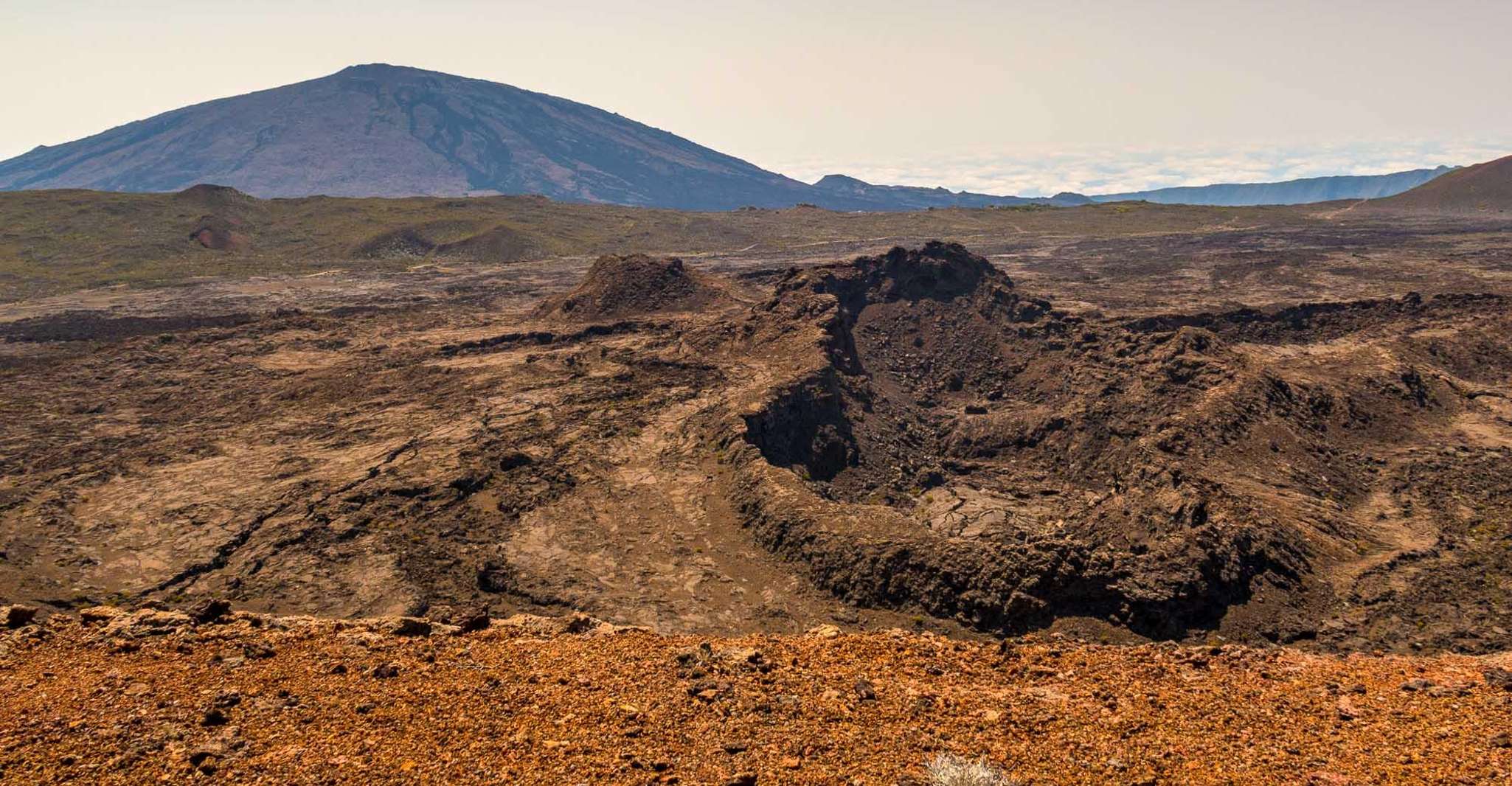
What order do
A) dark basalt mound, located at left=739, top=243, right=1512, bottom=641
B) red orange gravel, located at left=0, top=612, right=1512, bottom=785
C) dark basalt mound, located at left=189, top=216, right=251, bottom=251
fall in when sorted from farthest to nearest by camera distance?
1. dark basalt mound, located at left=189, top=216, right=251, bottom=251
2. dark basalt mound, located at left=739, top=243, right=1512, bottom=641
3. red orange gravel, located at left=0, top=612, right=1512, bottom=785

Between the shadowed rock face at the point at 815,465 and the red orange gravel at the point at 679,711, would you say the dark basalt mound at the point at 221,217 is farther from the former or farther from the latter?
the red orange gravel at the point at 679,711

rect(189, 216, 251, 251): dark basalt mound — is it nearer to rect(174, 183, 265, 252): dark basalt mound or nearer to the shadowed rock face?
rect(174, 183, 265, 252): dark basalt mound

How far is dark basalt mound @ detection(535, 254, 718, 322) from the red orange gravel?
128 ft

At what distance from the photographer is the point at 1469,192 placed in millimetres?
140000

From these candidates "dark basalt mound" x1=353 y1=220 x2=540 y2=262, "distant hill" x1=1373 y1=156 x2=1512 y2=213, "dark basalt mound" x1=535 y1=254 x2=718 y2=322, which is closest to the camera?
"dark basalt mound" x1=535 y1=254 x2=718 y2=322

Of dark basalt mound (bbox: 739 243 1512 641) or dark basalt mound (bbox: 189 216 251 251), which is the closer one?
dark basalt mound (bbox: 739 243 1512 641)

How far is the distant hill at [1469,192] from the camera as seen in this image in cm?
13238

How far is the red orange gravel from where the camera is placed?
23.1ft

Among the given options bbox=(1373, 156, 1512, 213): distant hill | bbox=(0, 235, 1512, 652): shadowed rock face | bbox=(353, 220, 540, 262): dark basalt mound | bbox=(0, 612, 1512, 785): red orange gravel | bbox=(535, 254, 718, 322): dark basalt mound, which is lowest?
bbox=(0, 235, 1512, 652): shadowed rock face

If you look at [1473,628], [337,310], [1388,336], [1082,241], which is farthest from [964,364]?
[1082,241]

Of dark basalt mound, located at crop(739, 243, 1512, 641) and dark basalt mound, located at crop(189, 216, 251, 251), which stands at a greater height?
dark basalt mound, located at crop(189, 216, 251, 251)

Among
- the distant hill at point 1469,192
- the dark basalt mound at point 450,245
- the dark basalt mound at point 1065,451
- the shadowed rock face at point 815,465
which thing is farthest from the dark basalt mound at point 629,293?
the distant hill at point 1469,192

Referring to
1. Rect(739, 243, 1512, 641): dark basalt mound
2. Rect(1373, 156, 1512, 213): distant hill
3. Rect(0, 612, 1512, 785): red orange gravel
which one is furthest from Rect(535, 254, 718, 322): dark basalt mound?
Rect(1373, 156, 1512, 213): distant hill

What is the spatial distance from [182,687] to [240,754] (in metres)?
1.60
